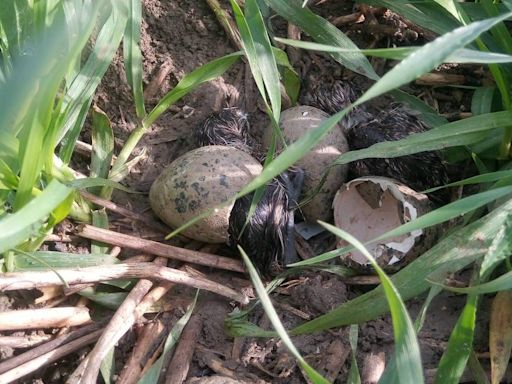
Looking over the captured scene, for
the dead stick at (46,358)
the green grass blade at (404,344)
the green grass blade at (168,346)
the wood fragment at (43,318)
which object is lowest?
the green grass blade at (168,346)

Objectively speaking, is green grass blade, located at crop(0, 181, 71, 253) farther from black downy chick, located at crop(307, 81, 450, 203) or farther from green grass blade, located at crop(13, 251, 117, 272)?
black downy chick, located at crop(307, 81, 450, 203)

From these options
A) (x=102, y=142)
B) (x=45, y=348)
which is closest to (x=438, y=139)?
(x=102, y=142)

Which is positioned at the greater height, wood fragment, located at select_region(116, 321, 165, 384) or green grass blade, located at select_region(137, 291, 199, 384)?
green grass blade, located at select_region(137, 291, 199, 384)

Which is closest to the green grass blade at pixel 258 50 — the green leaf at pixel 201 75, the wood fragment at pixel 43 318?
the green leaf at pixel 201 75

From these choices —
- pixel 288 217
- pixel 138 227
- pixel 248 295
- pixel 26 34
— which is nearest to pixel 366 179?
pixel 288 217

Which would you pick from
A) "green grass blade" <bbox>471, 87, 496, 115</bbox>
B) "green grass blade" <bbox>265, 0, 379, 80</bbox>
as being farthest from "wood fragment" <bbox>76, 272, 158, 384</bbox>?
"green grass blade" <bbox>471, 87, 496, 115</bbox>

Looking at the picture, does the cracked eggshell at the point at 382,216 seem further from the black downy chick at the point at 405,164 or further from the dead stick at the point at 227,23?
the dead stick at the point at 227,23

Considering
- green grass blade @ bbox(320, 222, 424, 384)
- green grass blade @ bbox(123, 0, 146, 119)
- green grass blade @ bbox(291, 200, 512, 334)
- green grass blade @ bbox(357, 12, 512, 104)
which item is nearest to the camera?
green grass blade @ bbox(357, 12, 512, 104)

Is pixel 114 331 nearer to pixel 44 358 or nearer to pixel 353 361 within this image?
pixel 44 358
